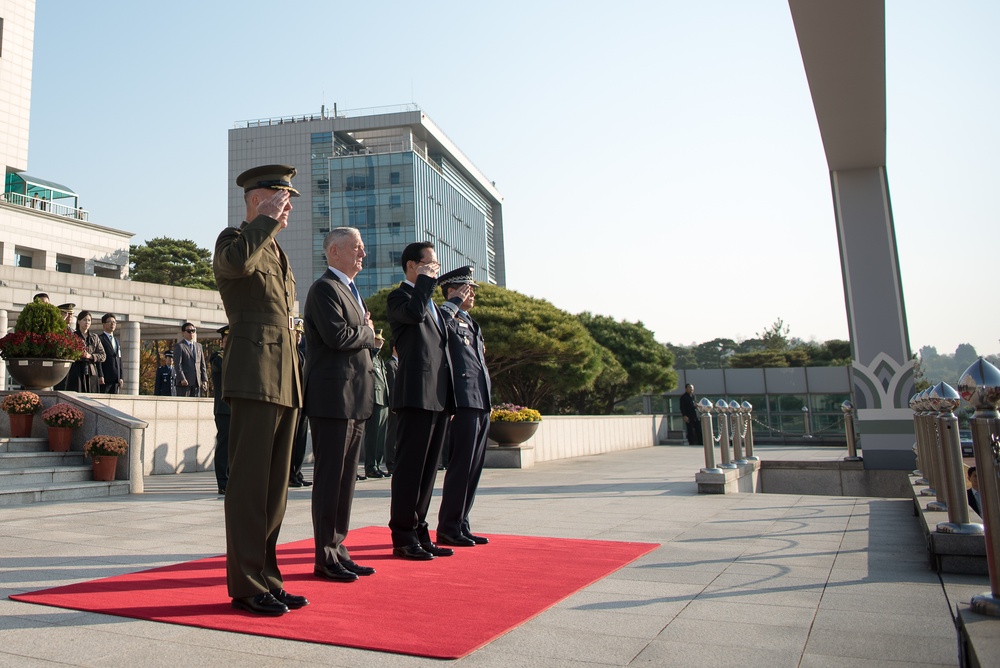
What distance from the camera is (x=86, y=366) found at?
9695 mm

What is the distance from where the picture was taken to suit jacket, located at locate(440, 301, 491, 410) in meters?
4.28

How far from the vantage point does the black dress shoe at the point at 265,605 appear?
9.05 ft

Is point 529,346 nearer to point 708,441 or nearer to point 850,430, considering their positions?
point 850,430

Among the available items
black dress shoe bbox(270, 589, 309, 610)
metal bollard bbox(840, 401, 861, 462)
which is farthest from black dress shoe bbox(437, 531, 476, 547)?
metal bollard bbox(840, 401, 861, 462)

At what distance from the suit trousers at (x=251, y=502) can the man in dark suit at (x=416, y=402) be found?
1.07m

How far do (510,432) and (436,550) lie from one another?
8.44 metres

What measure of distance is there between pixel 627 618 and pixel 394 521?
162 centimetres

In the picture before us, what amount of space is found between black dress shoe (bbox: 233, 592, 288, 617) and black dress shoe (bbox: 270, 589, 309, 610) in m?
0.06

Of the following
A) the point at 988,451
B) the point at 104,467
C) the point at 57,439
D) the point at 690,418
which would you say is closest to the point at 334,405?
the point at 988,451

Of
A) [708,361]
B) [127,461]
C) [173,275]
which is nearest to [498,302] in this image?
[127,461]

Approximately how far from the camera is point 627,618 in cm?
276

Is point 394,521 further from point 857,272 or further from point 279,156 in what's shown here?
point 279,156

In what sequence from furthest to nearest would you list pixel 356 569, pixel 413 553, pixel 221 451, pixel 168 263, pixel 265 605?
pixel 168 263 → pixel 221 451 → pixel 413 553 → pixel 356 569 → pixel 265 605

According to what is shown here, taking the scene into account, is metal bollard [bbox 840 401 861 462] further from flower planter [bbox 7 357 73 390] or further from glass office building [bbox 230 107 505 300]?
glass office building [bbox 230 107 505 300]
